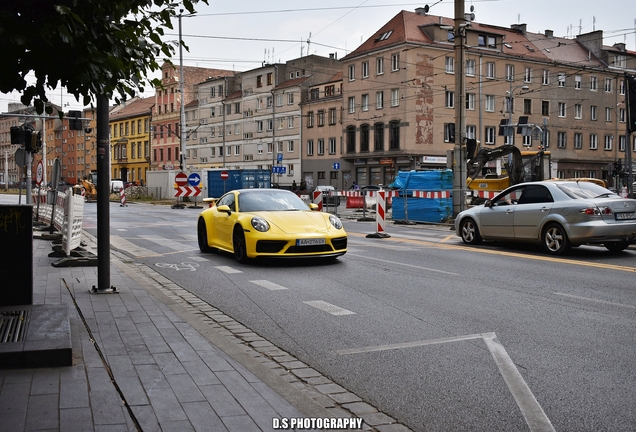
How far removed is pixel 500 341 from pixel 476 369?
3.22 ft

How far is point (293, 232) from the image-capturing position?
39.5 ft

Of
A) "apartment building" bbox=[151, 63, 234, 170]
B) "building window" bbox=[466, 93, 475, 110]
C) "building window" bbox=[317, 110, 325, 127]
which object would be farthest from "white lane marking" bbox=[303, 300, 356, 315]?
Answer: "apartment building" bbox=[151, 63, 234, 170]

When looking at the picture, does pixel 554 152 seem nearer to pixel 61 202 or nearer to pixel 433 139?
pixel 433 139

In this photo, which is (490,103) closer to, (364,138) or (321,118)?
(364,138)

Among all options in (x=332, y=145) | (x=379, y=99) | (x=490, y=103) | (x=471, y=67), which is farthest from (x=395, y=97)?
(x=332, y=145)

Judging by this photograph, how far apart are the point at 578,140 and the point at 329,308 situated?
219 feet

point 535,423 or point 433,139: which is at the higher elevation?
point 433,139

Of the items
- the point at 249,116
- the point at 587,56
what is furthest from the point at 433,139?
the point at 249,116

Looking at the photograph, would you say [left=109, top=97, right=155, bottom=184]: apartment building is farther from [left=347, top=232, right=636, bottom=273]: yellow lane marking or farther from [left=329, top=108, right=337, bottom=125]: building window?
[left=347, top=232, right=636, bottom=273]: yellow lane marking

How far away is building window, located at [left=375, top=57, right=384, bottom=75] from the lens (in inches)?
2393

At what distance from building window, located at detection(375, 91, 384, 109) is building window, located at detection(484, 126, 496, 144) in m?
9.60

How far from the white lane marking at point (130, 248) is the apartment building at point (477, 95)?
38.6 meters

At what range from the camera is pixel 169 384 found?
466 cm

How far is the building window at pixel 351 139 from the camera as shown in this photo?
65.3m
